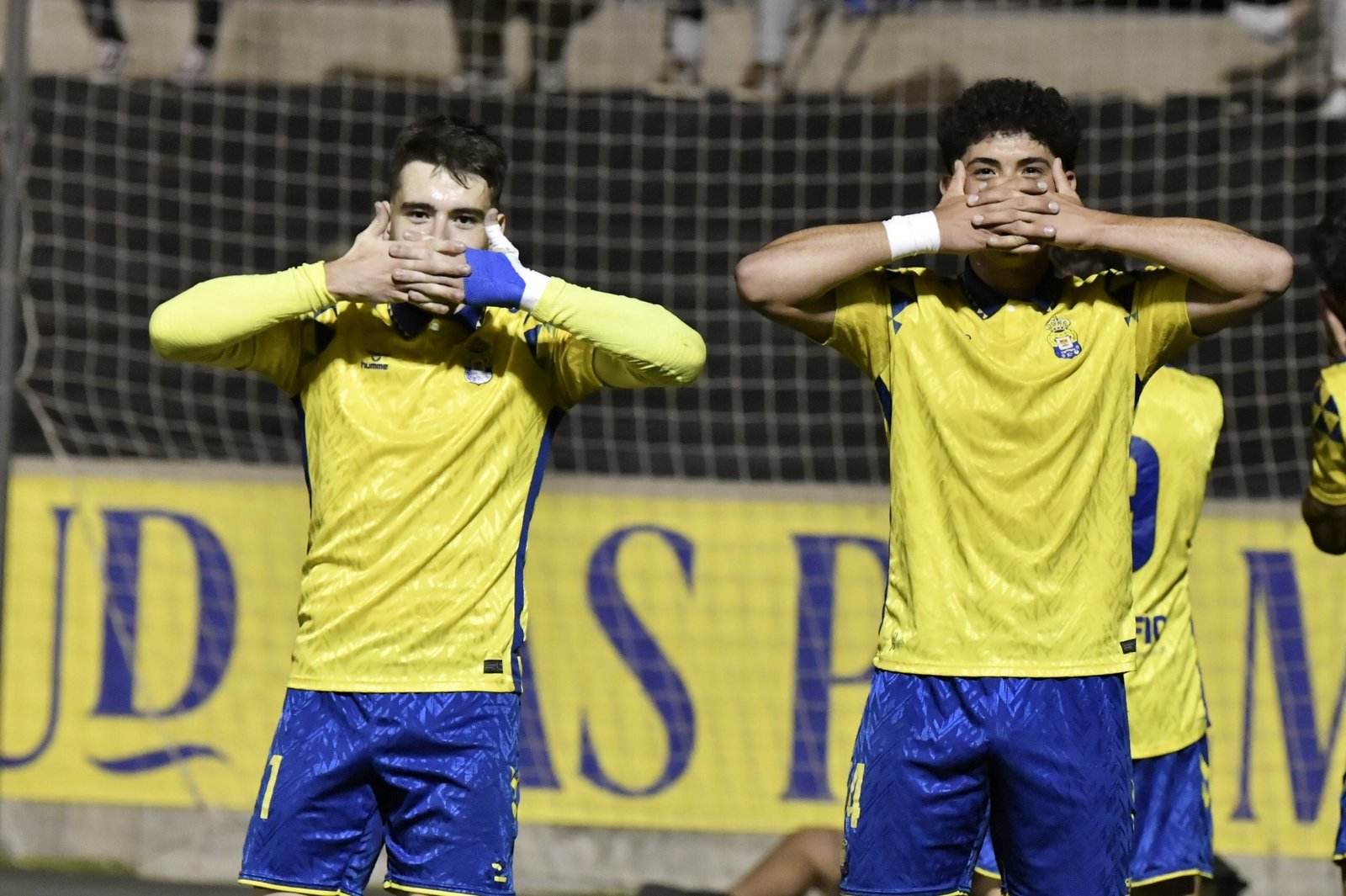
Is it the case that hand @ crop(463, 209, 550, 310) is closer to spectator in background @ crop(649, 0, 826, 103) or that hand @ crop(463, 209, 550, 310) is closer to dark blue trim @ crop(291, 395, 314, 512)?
dark blue trim @ crop(291, 395, 314, 512)

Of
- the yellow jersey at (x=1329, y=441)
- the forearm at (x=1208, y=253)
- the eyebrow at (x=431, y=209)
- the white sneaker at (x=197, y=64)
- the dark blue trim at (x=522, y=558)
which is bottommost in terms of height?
the dark blue trim at (x=522, y=558)

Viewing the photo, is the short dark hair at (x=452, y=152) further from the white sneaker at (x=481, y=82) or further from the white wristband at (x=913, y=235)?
the white sneaker at (x=481, y=82)

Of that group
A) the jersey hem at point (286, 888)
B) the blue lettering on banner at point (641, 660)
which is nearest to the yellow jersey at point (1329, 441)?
the jersey hem at point (286, 888)

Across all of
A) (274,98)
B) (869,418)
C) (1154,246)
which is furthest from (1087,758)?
(274,98)

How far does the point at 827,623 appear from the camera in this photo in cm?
588

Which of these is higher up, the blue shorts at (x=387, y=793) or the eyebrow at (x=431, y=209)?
the eyebrow at (x=431, y=209)

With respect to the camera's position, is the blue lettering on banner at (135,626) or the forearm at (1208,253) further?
the blue lettering on banner at (135,626)

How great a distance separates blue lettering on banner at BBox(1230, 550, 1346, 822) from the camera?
5.62 metres

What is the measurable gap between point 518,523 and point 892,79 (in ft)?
17.3

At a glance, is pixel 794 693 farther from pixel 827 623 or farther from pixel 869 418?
pixel 869 418

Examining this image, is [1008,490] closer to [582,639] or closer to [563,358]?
[563,358]

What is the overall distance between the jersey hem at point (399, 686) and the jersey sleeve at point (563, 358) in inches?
21.5

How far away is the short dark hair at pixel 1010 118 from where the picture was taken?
9.64ft

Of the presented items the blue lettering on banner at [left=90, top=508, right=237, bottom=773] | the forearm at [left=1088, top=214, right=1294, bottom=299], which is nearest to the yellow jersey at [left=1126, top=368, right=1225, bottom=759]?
the forearm at [left=1088, top=214, right=1294, bottom=299]
